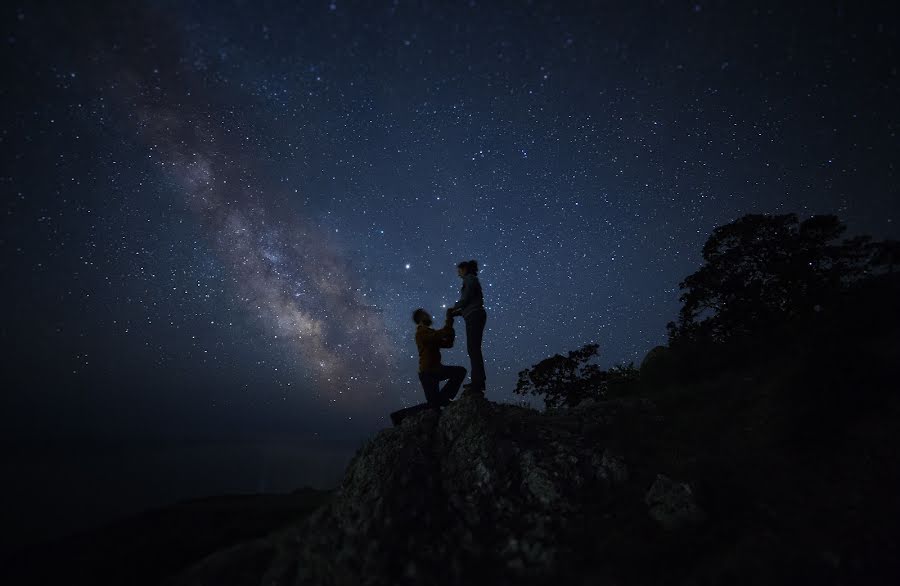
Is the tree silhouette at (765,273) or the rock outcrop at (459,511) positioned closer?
the rock outcrop at (459,511)

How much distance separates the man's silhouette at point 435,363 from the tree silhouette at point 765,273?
44.6ft

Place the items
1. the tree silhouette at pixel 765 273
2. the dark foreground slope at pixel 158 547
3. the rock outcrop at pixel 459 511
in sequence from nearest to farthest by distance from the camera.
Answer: the rock outcrop at pixel 459 511, the dark foreground slope at pixel 158 547, the tree silhouette at pixel 765 273

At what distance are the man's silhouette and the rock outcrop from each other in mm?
392

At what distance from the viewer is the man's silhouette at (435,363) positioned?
8.98 meters

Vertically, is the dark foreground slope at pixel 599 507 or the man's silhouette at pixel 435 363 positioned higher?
the man's silhouette at pixel 435 363

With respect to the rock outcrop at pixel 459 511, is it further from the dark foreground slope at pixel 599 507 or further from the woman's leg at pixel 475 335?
the woman's leg at pixel 475 335

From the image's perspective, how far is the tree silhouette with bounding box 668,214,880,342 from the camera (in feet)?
54.6

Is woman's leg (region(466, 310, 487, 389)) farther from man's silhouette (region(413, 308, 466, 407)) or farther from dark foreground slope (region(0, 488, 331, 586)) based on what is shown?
dark foreground slope (region(0, 488, 331, 586))

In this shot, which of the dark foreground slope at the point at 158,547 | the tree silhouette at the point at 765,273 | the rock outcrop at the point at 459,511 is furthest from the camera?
the tree silhouette at the point at 765,273

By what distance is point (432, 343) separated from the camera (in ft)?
29.4

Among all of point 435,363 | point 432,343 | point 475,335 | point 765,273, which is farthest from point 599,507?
point 765,273

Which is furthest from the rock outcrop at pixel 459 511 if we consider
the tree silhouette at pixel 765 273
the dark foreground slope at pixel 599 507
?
the tree silhouette at pixel 765 273

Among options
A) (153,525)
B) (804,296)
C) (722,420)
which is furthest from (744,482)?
(153,525)

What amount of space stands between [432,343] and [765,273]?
1758 cm
